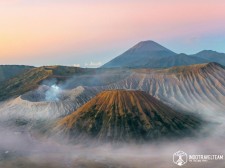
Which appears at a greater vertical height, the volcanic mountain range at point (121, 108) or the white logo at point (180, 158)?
the volcanic mountain range at point (121, 108)

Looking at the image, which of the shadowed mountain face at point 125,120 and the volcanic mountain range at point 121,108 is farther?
the volcanic mountain range at point 121,108

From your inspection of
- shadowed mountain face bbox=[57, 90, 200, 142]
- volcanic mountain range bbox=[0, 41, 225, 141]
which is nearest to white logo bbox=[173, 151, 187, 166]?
shadowed mountain face bbox=[57, 90, 200, 142]

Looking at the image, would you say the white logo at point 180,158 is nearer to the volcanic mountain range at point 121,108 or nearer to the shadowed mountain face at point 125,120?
the shadowed mountain face at point 125,120

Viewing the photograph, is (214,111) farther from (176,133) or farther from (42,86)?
(42,86)

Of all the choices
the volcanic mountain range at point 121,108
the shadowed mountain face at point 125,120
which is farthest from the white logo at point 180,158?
the volcanic mountain range at point 121,108

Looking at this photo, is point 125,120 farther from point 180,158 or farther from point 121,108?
point 180,158

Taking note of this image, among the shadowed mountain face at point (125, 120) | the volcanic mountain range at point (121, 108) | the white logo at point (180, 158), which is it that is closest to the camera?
the white logo at point (180, 158)

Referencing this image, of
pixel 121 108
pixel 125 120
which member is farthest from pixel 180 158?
pixel 121 108
